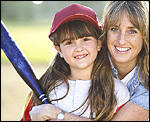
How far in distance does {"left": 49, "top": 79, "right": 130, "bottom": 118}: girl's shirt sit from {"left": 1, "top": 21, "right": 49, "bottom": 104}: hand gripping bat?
12 cm

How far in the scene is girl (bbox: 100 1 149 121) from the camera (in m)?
2.54

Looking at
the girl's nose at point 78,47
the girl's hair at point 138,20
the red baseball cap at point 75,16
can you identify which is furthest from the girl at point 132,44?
the girl's nose at point 78,47

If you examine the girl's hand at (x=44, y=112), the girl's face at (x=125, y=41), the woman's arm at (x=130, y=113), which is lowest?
the woman's arm at (x=130, y=113)

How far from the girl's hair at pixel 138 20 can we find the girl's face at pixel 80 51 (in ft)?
0.54

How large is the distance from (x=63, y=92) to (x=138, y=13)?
86 centimetres

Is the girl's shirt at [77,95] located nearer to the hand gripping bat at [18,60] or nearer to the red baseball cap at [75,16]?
the hand gripping bat at [18,60]

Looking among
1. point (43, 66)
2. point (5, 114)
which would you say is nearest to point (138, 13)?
point (5, 114)

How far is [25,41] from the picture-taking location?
1551 cm

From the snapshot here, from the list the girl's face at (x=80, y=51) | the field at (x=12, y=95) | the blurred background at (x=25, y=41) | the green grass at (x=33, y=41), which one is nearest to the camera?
the girl's face at (x=80, y=51)

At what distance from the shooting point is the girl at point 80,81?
254cm

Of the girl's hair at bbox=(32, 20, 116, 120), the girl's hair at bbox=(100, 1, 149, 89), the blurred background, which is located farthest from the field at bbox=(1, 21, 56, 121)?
the girl's hair at bbox=(100, 1, 149, 89)

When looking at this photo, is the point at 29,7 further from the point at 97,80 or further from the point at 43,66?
the point at 97,80

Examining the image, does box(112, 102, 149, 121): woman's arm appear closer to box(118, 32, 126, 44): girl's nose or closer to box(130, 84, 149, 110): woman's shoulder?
box(130, 84, 149, 110): woman's shoulder

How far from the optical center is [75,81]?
Answer: 2.69 m
